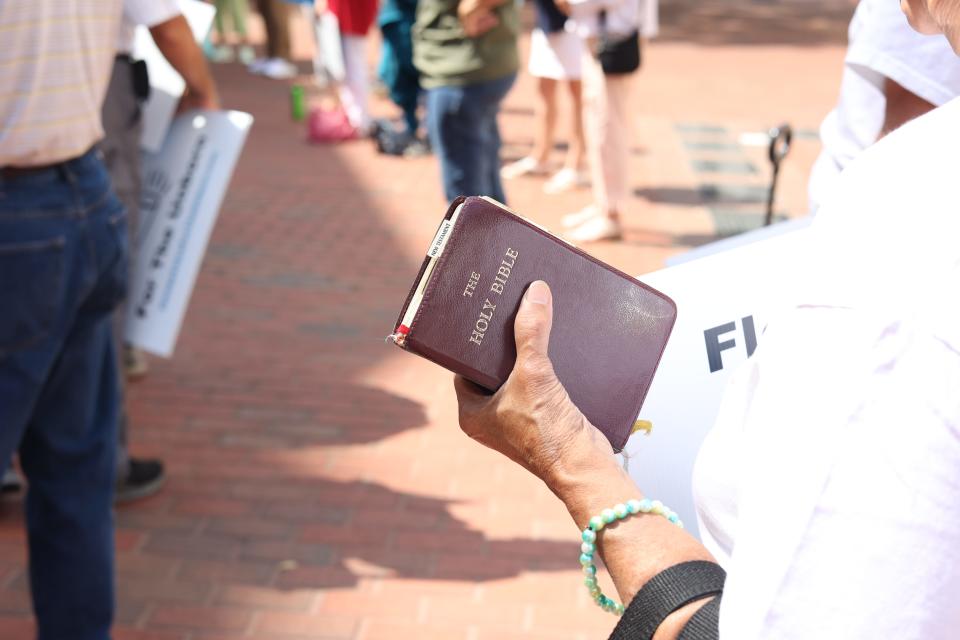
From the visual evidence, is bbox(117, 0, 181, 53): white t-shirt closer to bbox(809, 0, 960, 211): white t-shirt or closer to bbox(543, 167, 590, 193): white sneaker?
bbox(809, 0, 960, 211): white t-shirt

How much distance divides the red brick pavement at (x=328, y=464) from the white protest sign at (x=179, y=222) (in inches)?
28.6

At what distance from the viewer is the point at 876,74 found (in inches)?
78.5

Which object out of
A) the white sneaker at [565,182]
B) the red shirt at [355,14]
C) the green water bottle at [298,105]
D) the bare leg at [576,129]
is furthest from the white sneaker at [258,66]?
the white sneaker at [565,182]

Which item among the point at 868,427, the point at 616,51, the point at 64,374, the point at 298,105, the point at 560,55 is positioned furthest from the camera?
the point at 298,105

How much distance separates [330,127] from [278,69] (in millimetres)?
3069

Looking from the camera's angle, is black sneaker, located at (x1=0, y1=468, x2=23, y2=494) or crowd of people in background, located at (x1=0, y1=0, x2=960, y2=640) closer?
crowd of people in background, located at (x1=0, y1=0, x2=960, y2=640)

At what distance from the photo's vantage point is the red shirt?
858 centimetres

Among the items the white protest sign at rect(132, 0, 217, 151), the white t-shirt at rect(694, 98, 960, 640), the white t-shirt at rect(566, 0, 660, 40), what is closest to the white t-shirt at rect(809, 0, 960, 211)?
the white t-shirt at rect(694, 98, 960, 640)

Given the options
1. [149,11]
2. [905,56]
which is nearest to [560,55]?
[149,11]

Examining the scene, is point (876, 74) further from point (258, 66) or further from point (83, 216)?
point (258, 66)

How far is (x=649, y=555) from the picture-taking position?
3.76 ft

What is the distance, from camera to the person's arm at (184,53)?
299 cm

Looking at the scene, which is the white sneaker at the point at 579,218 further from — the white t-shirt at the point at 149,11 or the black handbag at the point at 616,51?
the white t-shirt at the point at 149,11

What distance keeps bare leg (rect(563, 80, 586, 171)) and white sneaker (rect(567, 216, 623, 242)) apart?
4.11 ft
